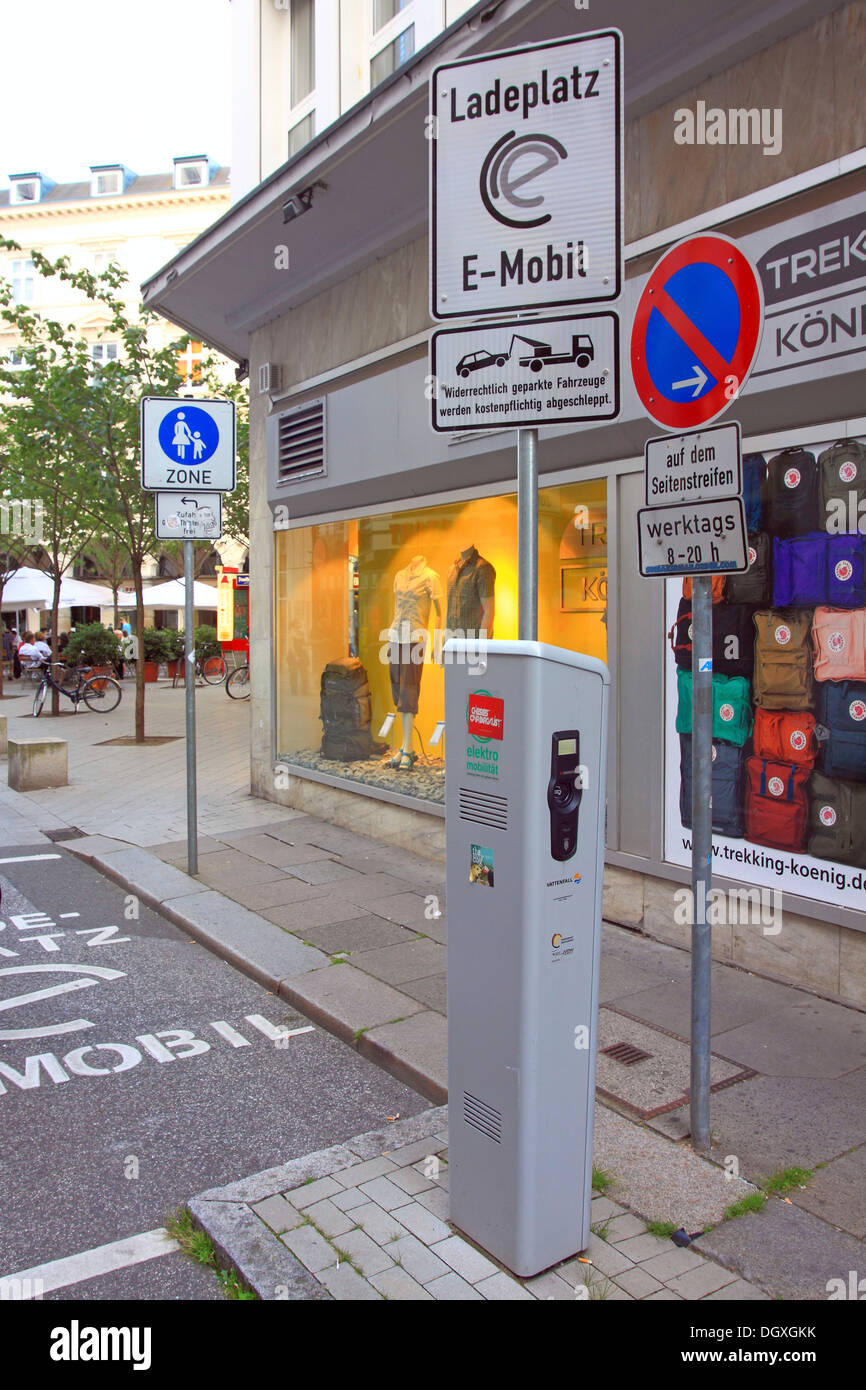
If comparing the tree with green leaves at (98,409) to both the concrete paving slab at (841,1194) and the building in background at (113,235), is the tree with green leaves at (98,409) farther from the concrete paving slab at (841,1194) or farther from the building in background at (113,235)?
the building in background at (113,235)

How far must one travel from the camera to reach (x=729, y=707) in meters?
5.22

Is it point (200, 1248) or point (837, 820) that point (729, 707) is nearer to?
point (837, 820)

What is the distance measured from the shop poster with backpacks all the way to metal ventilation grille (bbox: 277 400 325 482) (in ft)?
14.4

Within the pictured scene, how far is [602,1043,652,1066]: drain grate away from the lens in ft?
13.4

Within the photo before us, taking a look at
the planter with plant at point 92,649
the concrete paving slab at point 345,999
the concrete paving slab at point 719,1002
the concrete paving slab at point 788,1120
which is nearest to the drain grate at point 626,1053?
the concrete paving slab at point 719,1002

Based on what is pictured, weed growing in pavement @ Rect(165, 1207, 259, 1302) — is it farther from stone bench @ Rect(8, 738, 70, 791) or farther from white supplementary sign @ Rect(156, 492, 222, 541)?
stone bench @ Rect(8, 738, 70, 791)

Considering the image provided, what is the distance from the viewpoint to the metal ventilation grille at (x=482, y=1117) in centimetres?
276

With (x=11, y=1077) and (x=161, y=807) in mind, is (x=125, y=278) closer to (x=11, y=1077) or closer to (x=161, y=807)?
(x=161, y=807)

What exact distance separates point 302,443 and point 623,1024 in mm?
6290

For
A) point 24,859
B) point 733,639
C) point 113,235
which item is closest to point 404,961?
point 733,639

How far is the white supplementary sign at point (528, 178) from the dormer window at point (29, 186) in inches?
A: 2643

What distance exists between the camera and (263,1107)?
3.93 metres

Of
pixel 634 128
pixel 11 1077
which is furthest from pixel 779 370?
pixel 11 1077

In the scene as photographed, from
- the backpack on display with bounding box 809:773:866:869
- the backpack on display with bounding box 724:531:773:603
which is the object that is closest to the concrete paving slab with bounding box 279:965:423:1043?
the backpack on display with bounding box 809:773:866:869
